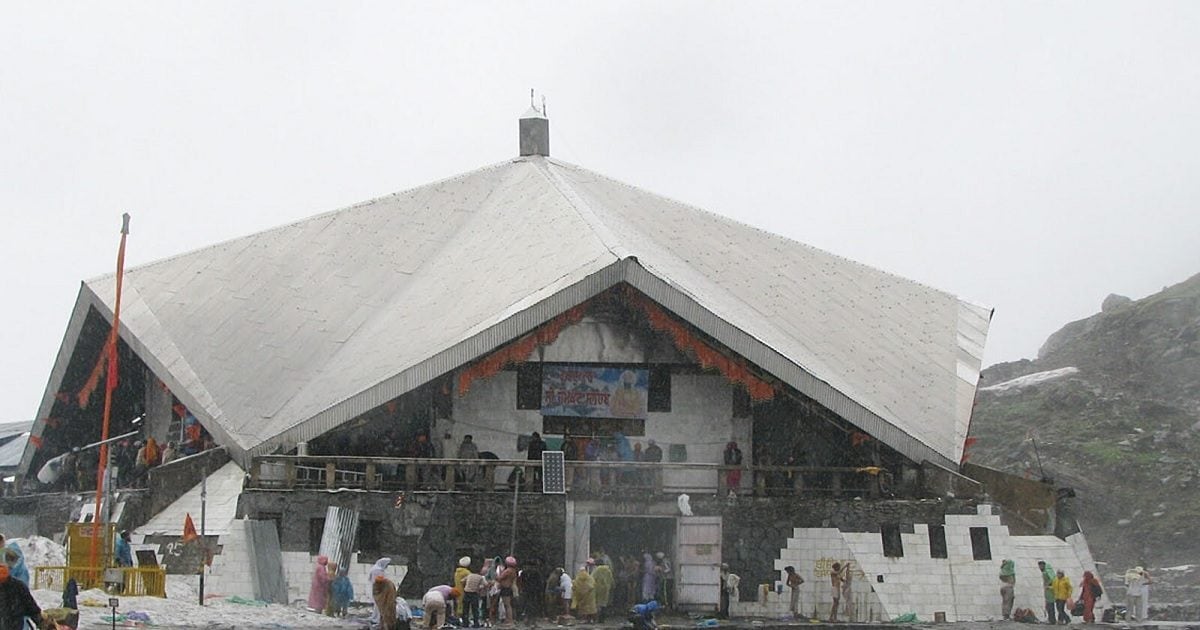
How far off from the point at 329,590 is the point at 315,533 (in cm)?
140

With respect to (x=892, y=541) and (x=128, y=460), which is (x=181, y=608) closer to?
(x=892, y=541)

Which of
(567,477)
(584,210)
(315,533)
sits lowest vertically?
(315,533)

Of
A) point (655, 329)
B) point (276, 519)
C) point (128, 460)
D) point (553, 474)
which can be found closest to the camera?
point (276, 519)

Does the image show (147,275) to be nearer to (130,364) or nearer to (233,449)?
(130,364)

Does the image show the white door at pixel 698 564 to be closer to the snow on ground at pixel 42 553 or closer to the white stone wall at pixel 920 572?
the white stone wall at pixel 920 572

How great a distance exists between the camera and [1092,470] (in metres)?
72.9

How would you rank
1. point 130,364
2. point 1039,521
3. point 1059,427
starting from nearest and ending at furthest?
point 1039,521, point 130,364, point 1059,427

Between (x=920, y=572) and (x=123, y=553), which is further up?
(x=123, y=553)

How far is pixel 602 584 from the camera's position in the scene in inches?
1458

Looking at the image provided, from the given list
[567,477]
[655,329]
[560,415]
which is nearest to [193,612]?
[567,477]

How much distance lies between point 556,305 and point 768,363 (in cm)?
442

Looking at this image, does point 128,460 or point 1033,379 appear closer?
point 128,460

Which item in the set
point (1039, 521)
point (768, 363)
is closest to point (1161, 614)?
point (1039, 521)

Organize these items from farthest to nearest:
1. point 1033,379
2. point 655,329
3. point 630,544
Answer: point 1033,379
point 655,329
point 630,544
